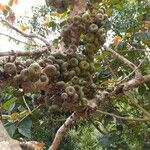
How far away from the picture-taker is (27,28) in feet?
8.68

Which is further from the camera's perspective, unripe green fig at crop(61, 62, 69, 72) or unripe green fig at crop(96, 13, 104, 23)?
unripe green fig at crop(96, 13, 104, 23)

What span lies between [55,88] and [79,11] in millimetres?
535

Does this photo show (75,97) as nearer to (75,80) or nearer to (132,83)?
(75,80)

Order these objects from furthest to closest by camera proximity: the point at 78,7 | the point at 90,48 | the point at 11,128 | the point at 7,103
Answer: the point at 7,103
the point at 11,128
the point at 78,7
the point at 90,48

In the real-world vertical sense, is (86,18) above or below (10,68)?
above

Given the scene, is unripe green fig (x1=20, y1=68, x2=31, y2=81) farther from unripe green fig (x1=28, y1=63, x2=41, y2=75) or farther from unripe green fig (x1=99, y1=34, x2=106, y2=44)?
unripe green fig (x1=99, y1=34, x2=106, y2=44)

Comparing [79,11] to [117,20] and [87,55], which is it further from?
[117,20]

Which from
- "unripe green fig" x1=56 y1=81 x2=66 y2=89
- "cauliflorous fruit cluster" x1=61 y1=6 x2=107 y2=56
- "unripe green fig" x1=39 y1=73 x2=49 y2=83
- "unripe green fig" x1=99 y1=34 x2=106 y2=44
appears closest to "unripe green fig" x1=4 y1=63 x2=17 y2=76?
"unripe green fig" x1=39 y1=73 x2=49 y2=83

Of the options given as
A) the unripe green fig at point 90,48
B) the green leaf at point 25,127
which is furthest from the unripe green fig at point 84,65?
the green leaf at point 25,127

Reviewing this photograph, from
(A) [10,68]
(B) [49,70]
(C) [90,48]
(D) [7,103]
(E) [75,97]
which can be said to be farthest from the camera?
(D) [7,103]

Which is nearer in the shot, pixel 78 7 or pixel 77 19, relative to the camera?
pixel 77 19

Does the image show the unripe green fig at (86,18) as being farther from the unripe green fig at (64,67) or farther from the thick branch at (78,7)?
the unripe green fig at (64,67)

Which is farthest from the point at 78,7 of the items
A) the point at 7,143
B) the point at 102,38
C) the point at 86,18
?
the point at 7,143

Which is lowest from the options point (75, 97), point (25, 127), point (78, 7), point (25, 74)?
point (25, 127)
